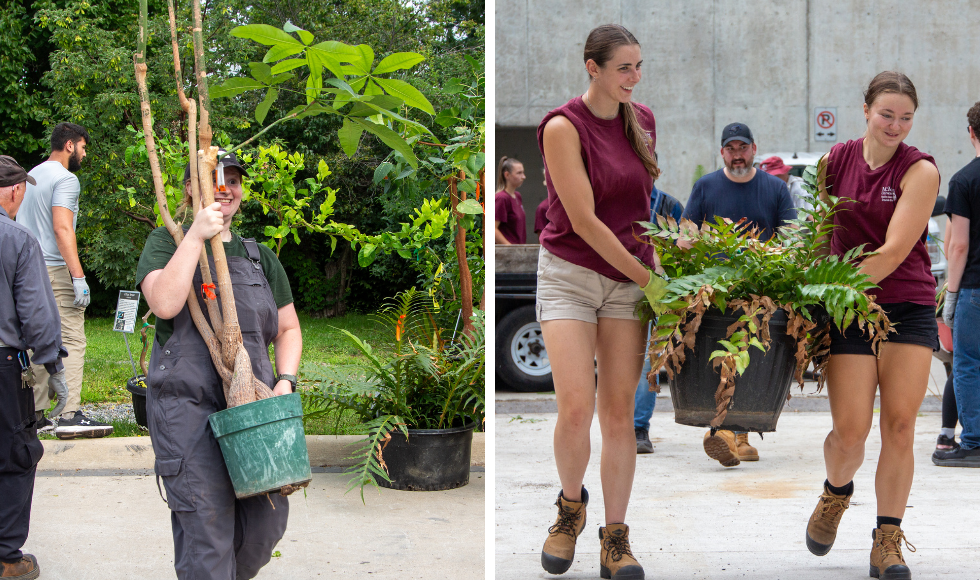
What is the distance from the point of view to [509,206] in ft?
27.8

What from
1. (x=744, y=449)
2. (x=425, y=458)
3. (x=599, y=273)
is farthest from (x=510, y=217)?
(x=599, y=273)

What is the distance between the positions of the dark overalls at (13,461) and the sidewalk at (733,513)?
2034 mm

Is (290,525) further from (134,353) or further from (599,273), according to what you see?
(134,353)

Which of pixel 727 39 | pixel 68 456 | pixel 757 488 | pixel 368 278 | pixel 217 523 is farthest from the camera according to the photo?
pixel 368 278

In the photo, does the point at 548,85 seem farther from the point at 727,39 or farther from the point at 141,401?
the point at 141,401

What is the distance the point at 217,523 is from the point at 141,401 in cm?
345

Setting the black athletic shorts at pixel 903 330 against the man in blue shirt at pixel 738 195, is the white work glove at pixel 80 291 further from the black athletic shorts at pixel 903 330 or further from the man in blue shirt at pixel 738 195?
the black athletic shorts at pixel 903 330

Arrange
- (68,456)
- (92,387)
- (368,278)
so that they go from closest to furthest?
1. (68,456)
2. (92,387)
3. (368,278)

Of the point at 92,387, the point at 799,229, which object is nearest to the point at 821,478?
the point at 799,229

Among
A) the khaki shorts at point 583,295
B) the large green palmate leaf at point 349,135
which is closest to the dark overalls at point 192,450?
the large green palmate leaf at point 349,135

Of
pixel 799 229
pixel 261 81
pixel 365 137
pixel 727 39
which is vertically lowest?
pixel 799 229

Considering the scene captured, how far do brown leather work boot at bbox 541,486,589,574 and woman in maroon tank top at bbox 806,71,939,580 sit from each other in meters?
0.97

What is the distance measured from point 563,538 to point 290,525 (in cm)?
172

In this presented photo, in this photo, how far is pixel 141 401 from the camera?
19.0ft
